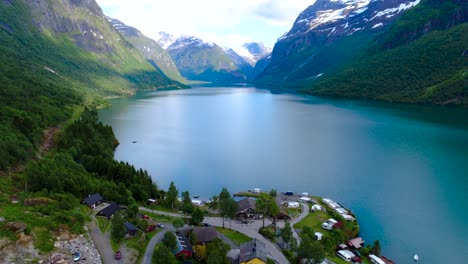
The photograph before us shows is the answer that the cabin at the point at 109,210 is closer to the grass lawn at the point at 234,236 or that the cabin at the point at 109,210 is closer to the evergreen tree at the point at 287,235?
the grass lawn at the point at 234,236

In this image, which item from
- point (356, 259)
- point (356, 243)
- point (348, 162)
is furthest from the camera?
point (348, 162)

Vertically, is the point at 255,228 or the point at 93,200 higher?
the point at 93,200

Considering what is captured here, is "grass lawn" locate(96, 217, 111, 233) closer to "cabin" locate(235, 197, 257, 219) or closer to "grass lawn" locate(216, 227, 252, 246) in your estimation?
"grass lawn" locate(216, 227, 252, 246)

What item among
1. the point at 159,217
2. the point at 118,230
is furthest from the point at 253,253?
the point at 159,217

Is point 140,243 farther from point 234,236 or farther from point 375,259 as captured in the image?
point 375,259

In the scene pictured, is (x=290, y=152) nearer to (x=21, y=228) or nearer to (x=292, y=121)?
(x=292, y=121)

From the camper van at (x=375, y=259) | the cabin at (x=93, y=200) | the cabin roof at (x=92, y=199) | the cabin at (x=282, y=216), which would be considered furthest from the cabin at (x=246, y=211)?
the cabin roof at (x=92, y=199)
